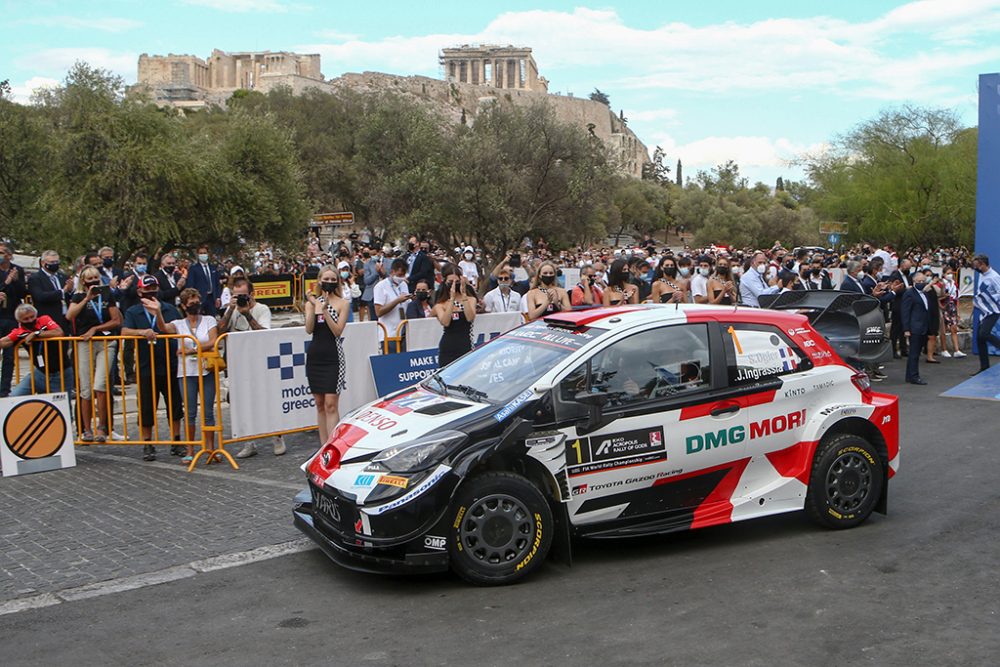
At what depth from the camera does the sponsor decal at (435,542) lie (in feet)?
19.2

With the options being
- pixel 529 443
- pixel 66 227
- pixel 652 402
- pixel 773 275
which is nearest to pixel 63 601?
pixel 529 443

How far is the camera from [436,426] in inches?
241

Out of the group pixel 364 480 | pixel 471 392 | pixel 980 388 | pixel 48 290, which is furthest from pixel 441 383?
pixel 980 388

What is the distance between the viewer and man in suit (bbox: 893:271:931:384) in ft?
49.0

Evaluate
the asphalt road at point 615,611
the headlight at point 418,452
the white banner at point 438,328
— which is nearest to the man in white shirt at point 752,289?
the white banner at point 438,328

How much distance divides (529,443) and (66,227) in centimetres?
2896

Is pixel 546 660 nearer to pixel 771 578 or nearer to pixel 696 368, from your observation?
pixel 771 578

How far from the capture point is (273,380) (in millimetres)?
10258

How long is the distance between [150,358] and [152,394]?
1.23ft

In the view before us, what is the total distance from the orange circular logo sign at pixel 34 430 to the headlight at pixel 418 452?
16.8 feet

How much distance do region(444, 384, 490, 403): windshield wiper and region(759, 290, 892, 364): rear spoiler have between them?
7.85 meters

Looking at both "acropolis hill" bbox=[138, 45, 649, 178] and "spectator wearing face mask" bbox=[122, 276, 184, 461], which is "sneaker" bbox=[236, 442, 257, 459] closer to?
"spectator wearing face mask" bbox=[122, 276, 184, 461]

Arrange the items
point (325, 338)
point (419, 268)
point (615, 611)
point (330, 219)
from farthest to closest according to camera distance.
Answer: point (330, 219) → point (419, 268) → point (325, 338) → point (615, 611)

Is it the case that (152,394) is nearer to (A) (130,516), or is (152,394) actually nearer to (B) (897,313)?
(A) (130,516)
